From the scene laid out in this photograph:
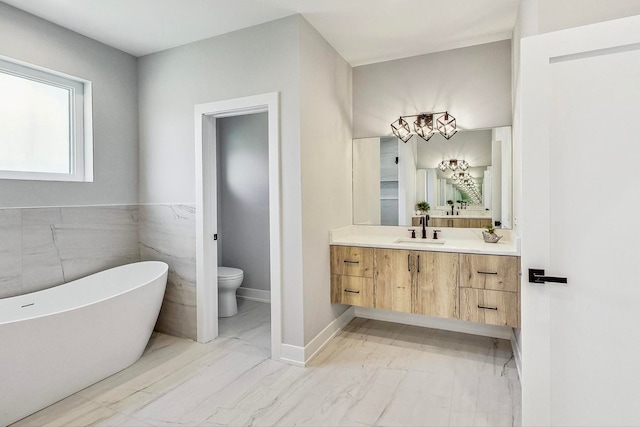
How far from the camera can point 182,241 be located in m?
3.09

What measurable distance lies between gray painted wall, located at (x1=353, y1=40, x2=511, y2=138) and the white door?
67.0 inches

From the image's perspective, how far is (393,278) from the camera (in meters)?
2.88

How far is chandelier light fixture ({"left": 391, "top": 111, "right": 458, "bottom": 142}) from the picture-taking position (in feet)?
10.6

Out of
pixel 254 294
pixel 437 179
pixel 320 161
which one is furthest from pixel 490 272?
pixel 254 294

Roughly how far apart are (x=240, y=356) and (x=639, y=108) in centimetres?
282

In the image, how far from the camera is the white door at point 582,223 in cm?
138

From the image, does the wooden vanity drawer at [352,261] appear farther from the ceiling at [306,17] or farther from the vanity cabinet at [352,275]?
the ceiling at [306,17]

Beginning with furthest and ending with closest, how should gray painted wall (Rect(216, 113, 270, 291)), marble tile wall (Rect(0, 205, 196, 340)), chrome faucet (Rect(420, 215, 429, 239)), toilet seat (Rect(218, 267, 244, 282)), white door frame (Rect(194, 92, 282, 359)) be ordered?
gray painted wall (Rect(216, 113, 270, 291)) → toilet seat (Rect(218, 267, 244, 282)) → chrome faucet (Rect(420, 215, 429, 239)) → white door frame (Rect(194, 92, 282, 359)) → marble tile wall (Rect(0, 205, 196, 340))

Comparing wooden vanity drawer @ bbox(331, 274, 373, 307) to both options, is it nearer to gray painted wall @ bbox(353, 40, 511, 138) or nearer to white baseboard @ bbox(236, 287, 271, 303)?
white baseboard @ bbox(236, 287, 271, 303)

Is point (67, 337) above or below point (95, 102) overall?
below

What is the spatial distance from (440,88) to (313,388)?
2.79 metres

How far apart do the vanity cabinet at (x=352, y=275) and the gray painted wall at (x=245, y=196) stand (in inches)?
53.8

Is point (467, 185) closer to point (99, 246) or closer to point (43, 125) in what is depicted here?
point (99, 246)

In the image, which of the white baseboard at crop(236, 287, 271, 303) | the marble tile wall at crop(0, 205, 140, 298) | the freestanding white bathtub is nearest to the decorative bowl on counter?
the white baseboard at crop(236, 287, 271, 303)
